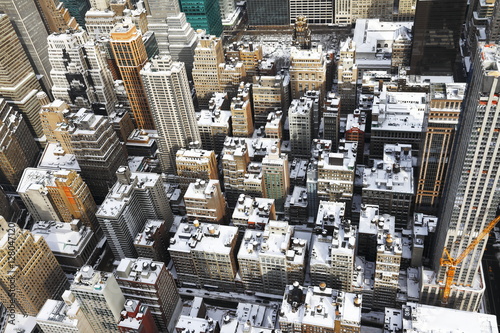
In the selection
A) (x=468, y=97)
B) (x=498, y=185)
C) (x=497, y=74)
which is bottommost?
(x=498, y=185)

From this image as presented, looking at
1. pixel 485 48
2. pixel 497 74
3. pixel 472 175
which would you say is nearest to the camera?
pixel 497 74

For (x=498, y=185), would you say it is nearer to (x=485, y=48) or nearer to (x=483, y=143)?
(x=483, y=143)

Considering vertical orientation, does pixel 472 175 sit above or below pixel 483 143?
below

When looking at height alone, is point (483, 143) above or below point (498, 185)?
above

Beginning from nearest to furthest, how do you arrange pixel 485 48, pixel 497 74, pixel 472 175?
pixel 497 74 < pixel 485 48 < pixel 472 175

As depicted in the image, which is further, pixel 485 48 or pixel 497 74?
pixel 485 48

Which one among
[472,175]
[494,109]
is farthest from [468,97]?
[472,175]

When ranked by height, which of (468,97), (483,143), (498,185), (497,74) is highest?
(497,74)

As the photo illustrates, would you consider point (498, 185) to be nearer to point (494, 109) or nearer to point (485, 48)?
point (494, 109)

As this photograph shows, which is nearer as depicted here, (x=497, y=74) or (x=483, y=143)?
(x=497, y=74)

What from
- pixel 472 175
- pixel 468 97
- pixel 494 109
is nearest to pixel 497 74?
pixel 494 109
